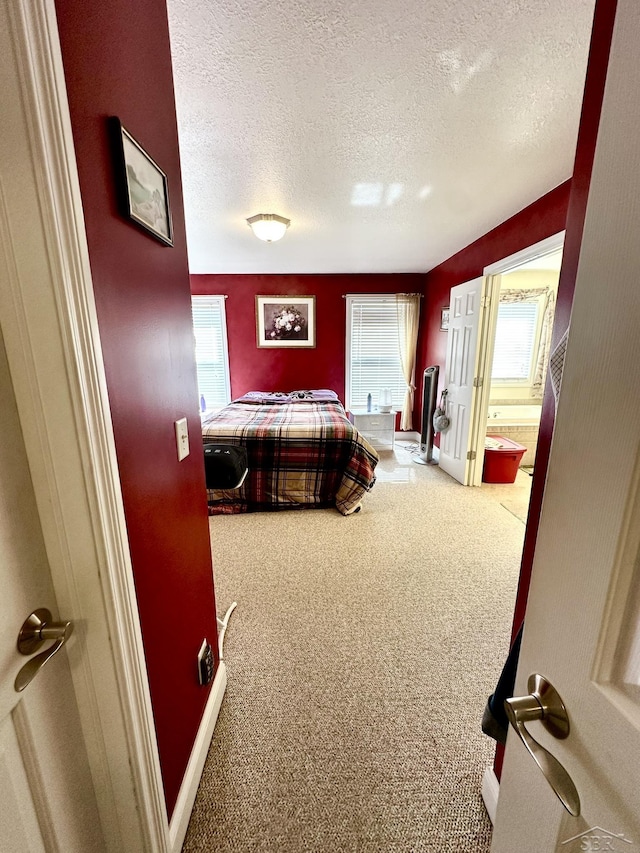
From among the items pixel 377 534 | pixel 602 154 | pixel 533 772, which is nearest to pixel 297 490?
pixel 377 534

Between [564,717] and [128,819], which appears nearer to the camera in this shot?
[564,717]

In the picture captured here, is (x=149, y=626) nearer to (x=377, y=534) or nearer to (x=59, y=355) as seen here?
(x=59, y=355)

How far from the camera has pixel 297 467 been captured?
3.06 m

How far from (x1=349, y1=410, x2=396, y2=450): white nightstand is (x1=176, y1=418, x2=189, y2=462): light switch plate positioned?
3.79 m

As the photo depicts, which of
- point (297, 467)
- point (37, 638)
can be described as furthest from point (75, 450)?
point (297, 467)

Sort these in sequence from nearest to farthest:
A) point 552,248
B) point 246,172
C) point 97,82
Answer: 1. point 97,82
2. point 246,172
3. point 552,248

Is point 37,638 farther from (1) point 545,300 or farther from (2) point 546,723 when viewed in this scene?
(1) point 545,300

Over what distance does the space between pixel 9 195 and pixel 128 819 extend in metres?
1.22

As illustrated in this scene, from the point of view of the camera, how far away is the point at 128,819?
0.75 metres

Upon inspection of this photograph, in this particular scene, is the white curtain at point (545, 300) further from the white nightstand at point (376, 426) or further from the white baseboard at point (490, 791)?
the white baseboard at point (490, 791)

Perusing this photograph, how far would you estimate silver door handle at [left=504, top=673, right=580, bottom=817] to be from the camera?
0.40 metres

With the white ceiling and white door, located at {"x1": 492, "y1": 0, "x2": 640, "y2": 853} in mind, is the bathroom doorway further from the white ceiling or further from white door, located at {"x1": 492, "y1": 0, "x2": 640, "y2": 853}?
white door, located at {"x1": 492, "y1": 0, "x2": 640, "y2": 853}

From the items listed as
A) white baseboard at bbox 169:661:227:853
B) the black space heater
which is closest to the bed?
the black space heater

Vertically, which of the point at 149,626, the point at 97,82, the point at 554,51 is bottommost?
the point at 149,626
